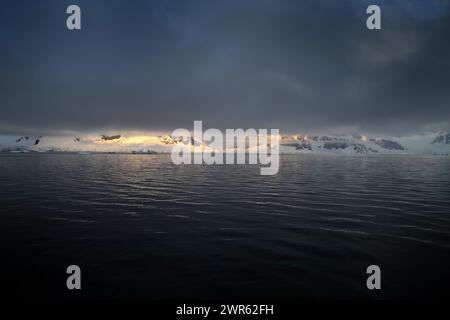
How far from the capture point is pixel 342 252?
13922 mm

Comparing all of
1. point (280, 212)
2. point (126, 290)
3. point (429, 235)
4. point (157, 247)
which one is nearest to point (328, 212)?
point (280, 212)

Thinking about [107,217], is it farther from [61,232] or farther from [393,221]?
[393,221]

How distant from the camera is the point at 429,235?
16.4 meters

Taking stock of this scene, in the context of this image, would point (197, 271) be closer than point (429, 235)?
Yes

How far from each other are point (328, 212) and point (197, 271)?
49.7 ft

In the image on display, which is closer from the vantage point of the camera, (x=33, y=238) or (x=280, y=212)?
(x=33, y=238)

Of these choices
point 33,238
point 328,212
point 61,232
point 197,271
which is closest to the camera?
point 197,271

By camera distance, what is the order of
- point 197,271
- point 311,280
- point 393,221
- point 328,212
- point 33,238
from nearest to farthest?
1. point 311,280
2. point 197,271
3. point 33,238
4. point 393,221
5. point 328,212

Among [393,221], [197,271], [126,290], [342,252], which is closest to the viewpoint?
[126,290]

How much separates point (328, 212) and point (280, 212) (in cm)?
409

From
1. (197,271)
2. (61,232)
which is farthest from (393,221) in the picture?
(61,232)
